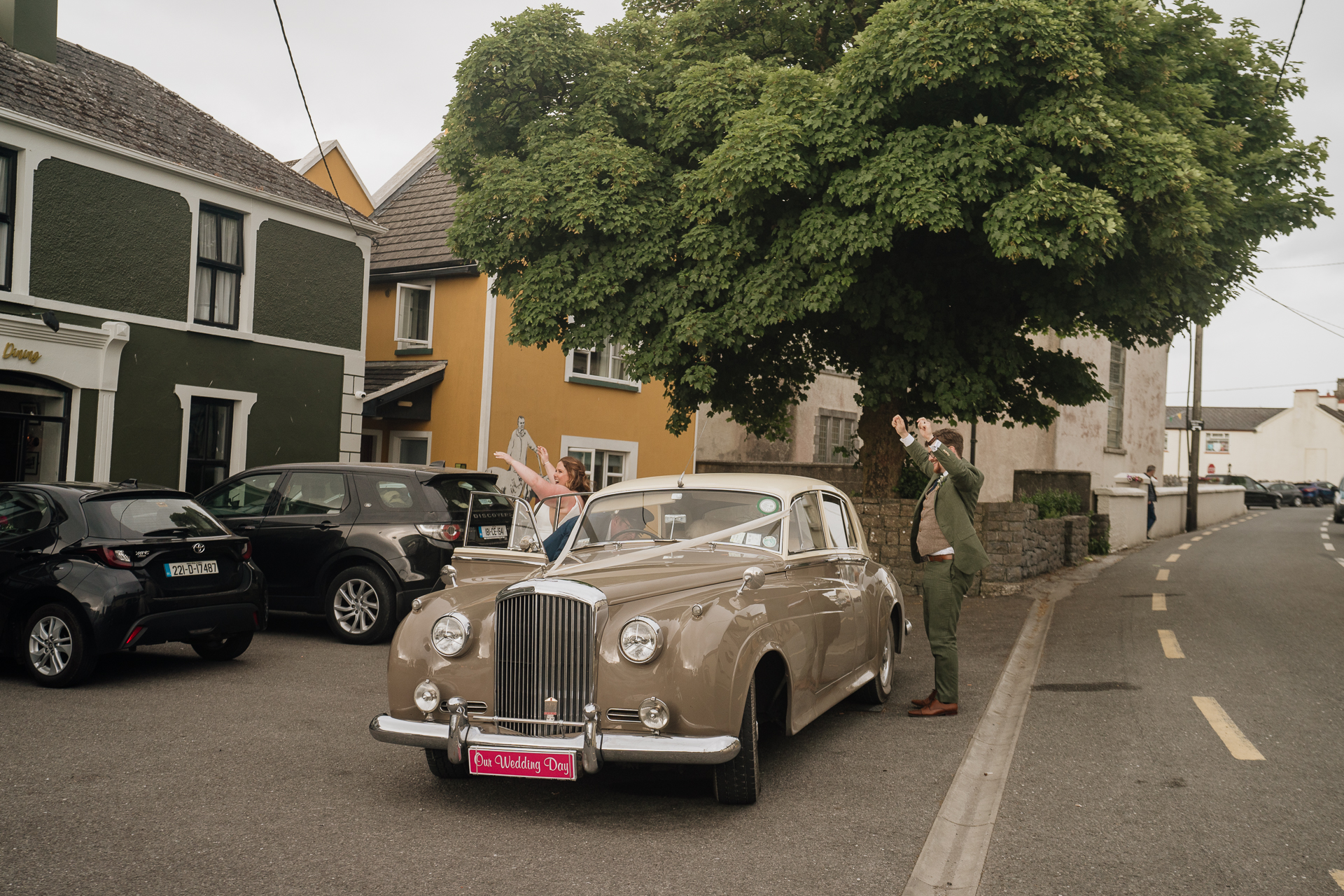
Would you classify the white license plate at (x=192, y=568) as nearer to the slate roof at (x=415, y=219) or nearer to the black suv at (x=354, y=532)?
the black suv at (x=354, y=532)

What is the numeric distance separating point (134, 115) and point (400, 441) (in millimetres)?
7902

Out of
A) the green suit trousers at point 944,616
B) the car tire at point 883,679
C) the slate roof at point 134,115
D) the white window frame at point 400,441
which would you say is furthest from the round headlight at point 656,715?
the white window frame at point 400,441

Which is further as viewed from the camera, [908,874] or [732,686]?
[732,686]

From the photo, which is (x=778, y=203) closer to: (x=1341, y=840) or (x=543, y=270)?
(x=543, y=270)

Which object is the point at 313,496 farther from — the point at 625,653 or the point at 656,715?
the point at 656,715

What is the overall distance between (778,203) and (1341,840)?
8.37 metres

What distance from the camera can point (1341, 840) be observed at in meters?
4.45

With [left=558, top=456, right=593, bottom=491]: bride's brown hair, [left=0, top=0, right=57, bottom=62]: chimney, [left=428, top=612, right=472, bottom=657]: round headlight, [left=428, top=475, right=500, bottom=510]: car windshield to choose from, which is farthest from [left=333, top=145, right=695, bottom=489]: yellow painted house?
[left=428, top=612, right=472, bottom=657]: round headlight

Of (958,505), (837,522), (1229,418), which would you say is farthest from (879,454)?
A: (1229,418)

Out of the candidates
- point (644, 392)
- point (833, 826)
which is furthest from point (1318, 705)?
point (644, 392)

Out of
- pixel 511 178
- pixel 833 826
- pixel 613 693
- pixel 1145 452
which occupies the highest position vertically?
pixel 511 178

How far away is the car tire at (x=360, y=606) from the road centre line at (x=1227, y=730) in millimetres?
6751

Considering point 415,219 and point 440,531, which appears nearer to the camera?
point 440,531

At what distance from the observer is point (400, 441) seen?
2120 cm
